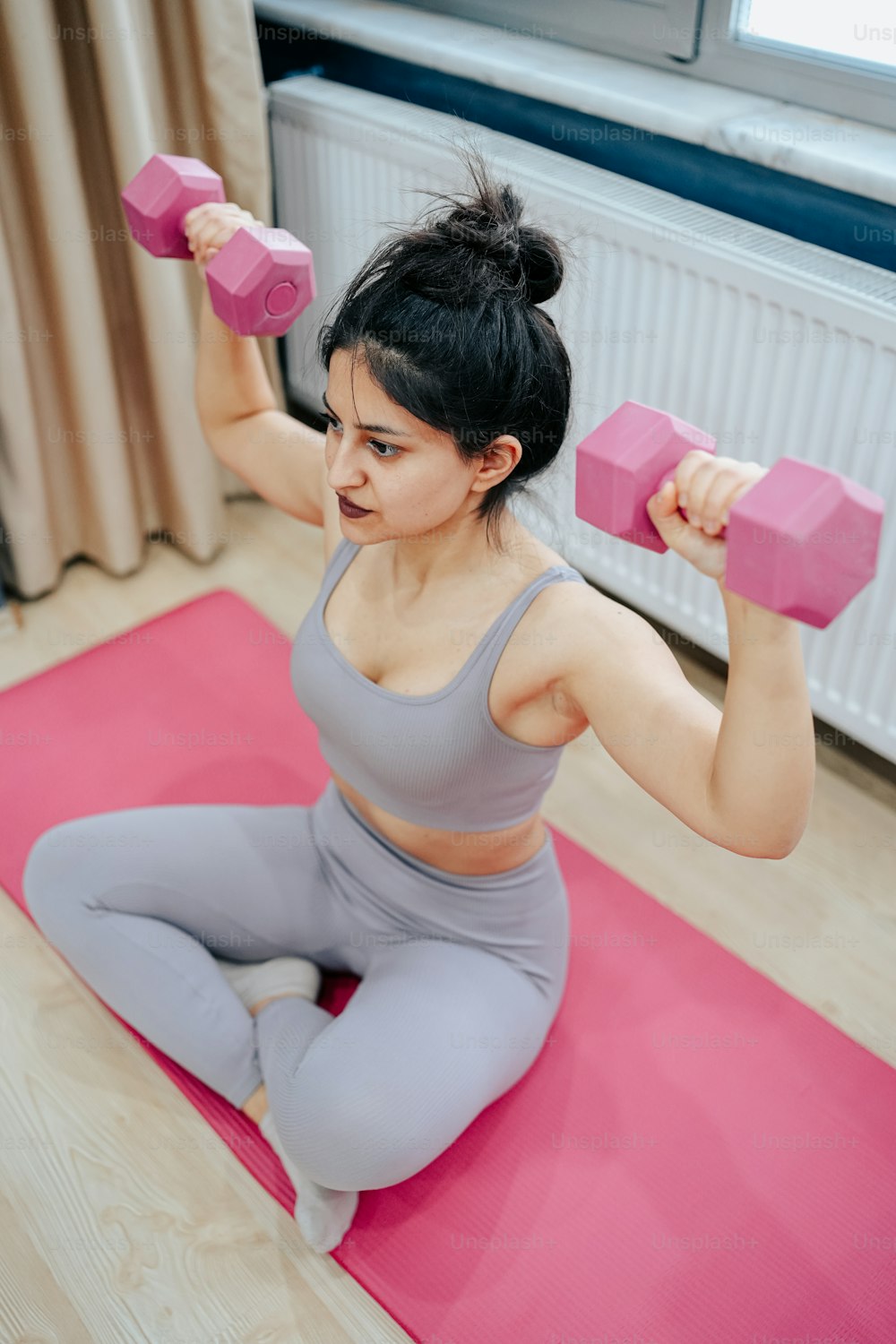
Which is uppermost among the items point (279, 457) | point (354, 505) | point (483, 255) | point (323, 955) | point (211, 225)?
point (483, 255)

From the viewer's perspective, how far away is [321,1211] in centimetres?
129

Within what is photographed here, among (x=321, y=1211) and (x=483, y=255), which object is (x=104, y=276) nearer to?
(x=483, y=255)

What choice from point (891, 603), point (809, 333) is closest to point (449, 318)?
point (809, 333)

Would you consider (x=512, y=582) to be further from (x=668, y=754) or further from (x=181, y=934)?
(x=181, y=934)

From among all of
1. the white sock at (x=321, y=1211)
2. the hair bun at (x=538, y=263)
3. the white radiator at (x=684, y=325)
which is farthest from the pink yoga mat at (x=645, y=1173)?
the hair bun at (x=538, y=263)

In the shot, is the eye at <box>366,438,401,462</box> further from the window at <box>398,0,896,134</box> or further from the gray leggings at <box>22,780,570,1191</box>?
the window at <box>398,0,896,134</box>

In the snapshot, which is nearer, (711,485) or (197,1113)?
(711,485)

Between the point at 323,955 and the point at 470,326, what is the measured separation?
84 cm

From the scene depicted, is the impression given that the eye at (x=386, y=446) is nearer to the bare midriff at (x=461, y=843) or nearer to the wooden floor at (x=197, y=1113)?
the bare midriff at (x=461, y=843)

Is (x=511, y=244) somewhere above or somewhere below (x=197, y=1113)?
above

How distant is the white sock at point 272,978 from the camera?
4.79 ft

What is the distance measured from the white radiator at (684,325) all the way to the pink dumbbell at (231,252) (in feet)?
1.07

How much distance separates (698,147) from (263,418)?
2.72 ft

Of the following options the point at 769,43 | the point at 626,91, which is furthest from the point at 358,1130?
the point at 769,43
